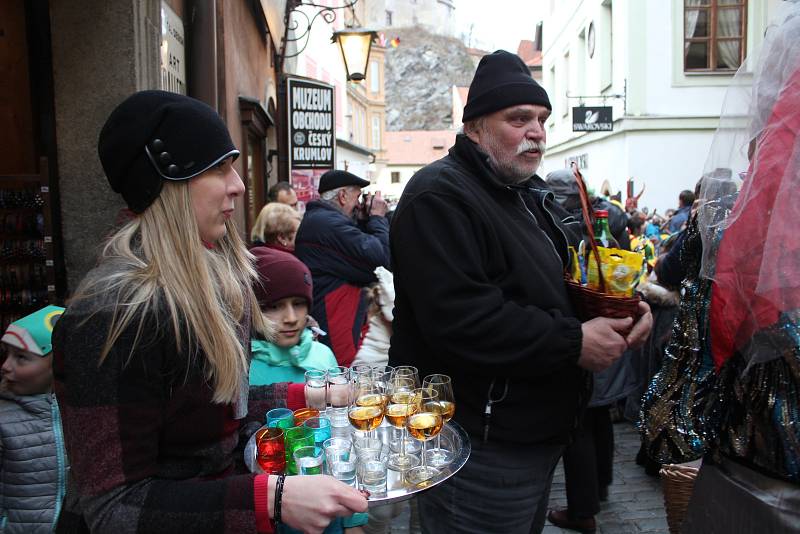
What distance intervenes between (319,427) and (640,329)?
1.19 metres

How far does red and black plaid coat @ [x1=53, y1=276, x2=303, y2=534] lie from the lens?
1.33 meters

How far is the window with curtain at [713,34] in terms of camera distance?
15.8m

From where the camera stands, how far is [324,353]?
3.16m

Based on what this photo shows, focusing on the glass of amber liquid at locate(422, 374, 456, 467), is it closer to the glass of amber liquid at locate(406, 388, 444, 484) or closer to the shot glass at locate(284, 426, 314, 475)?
the glass of amber liquid at locate(406, 388, 444, 484)

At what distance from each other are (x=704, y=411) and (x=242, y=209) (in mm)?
6015

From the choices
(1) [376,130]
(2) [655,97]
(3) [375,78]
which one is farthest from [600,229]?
(3) [375,78]

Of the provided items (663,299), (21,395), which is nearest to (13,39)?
(21,395)

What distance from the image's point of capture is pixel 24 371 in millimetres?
2498

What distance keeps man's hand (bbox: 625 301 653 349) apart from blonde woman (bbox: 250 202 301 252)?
2.89 m

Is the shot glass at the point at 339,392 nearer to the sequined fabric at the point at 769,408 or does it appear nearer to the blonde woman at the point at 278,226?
the sequined fabric at the point at 769,408

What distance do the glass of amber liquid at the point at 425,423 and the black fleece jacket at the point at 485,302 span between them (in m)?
0.24

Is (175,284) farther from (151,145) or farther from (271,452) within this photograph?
(271,452)

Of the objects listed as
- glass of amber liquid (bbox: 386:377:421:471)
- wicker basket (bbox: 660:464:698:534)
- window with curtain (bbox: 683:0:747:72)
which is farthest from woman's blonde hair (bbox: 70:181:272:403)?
window with curtain (bbox: 683:0:747:72)

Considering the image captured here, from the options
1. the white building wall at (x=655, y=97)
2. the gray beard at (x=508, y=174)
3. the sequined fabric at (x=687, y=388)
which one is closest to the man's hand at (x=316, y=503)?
the sequined fabric at (x=687, y=388)
